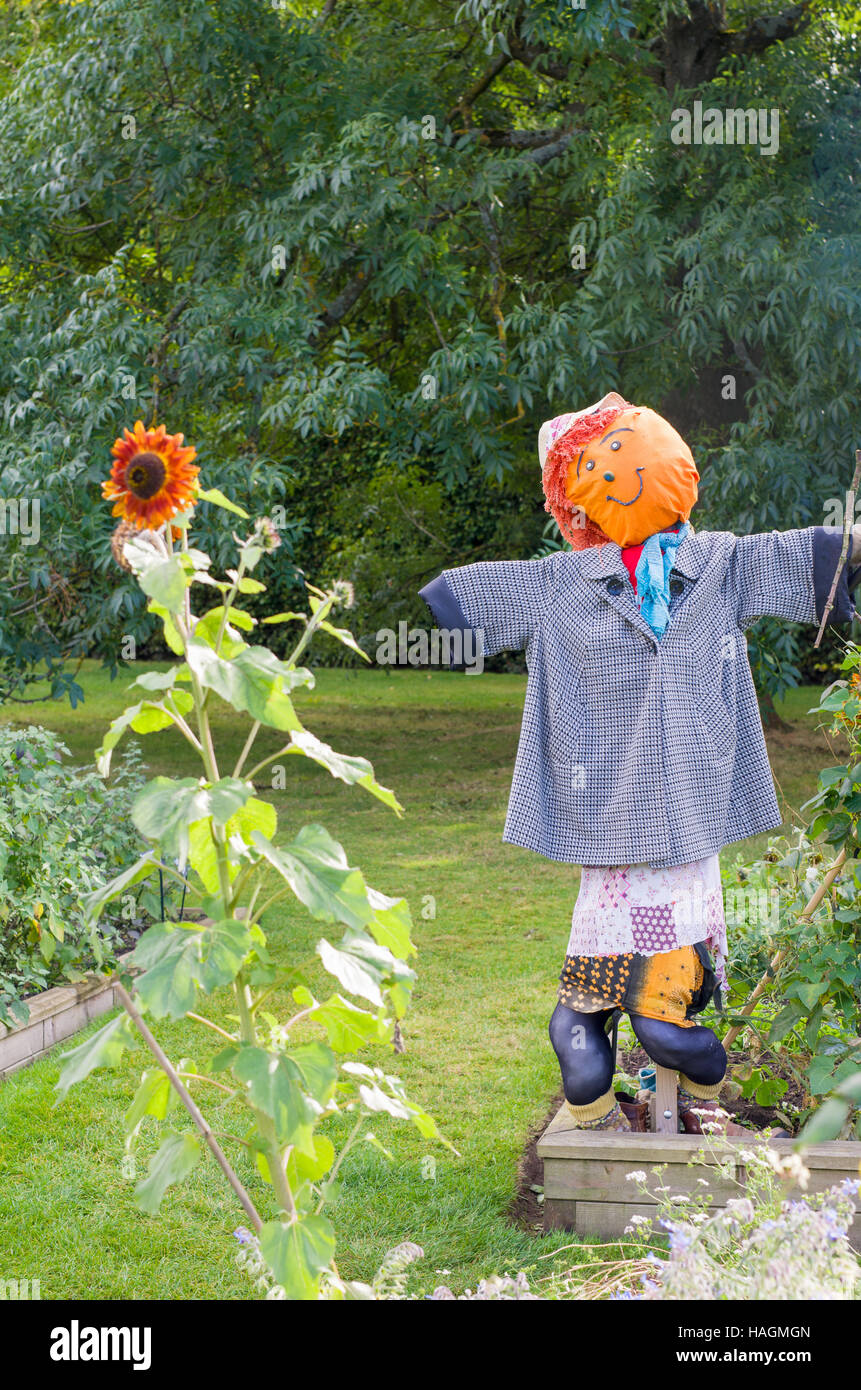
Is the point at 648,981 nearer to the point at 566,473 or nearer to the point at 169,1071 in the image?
the point at 566,473

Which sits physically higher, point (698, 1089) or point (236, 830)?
point (236, 830)

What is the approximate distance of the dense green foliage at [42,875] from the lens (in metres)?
4.00

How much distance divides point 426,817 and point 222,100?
484cm

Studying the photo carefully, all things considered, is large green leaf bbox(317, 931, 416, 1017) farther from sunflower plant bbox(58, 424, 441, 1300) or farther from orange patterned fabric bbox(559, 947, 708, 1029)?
orange patterned fabric bbox(559, 947, 708, 1029)

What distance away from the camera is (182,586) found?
4.90 feet

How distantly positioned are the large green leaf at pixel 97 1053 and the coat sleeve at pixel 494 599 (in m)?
1.57

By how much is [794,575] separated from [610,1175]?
143cm

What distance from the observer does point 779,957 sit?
321 cm

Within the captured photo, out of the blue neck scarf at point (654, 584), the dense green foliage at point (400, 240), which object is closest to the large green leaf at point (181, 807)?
the blue neck scarf at point (654, 584)

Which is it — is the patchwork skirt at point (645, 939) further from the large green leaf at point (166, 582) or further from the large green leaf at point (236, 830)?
the large green leaf at point (166, 582)

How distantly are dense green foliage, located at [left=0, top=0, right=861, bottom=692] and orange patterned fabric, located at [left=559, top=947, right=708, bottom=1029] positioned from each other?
4.43 m

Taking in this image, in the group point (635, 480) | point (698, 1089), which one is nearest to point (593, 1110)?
point (698, 1089)

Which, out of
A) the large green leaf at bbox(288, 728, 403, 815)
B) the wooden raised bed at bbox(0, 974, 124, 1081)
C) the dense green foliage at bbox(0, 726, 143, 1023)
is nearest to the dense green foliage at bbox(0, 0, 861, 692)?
the dense green foliage at bbox(0, 726, 143, 1023)

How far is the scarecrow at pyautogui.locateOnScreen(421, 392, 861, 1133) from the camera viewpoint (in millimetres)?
2859
